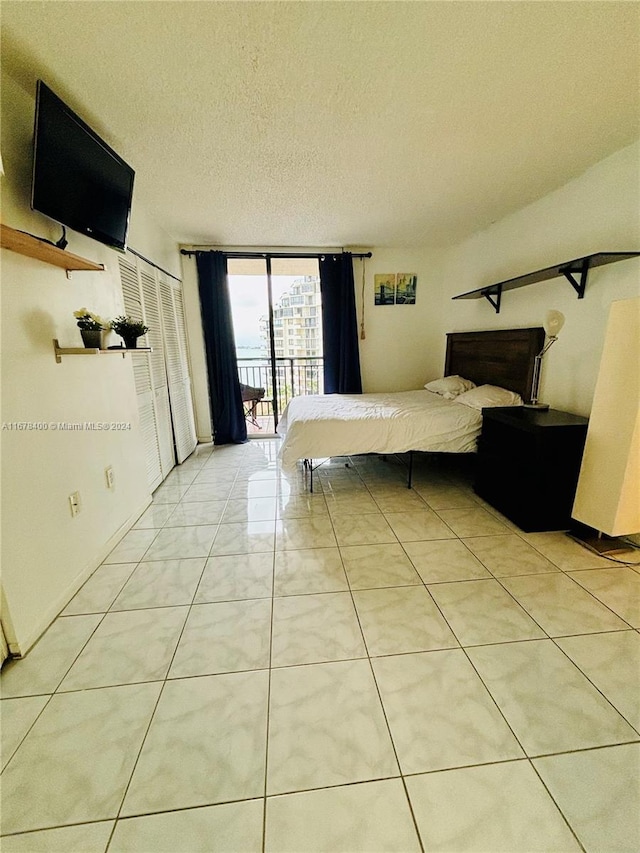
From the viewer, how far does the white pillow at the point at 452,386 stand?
3.52 metres

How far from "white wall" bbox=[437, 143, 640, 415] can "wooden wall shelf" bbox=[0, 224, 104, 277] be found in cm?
313

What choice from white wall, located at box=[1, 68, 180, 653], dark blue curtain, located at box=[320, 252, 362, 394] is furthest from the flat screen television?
dark blue curtain, located at box=[320, 252, 362, 394]

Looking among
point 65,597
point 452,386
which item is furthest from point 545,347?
point 65,597

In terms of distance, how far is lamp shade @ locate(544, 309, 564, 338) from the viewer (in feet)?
8.11

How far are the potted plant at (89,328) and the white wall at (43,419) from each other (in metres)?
0.09

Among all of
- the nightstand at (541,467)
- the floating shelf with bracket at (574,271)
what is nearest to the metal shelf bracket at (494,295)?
the floating shelf with bracket at (574,271)

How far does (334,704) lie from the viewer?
1.20 meters

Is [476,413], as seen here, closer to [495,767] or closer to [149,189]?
[495,767]

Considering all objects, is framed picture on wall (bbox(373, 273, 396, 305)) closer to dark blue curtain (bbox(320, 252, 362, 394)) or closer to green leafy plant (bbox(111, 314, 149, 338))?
dark blue curtain (bbox(320, 252, 362, 394))

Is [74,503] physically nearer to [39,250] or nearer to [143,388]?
[39,250]

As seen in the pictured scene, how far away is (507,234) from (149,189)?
10.5 ft

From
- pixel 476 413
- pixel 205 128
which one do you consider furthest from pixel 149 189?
pixel 476 413

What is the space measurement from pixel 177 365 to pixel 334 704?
11.5ft

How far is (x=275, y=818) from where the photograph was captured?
3.00 feet
